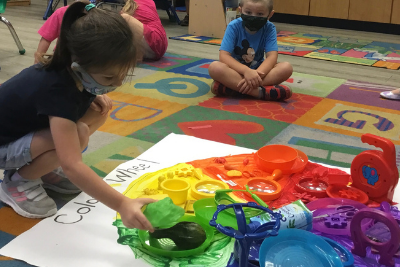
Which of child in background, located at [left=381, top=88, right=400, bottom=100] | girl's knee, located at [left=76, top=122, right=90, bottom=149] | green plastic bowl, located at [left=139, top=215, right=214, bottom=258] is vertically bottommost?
green plastic bowl, located at [left=139, top=215, right=214, bottom=258]

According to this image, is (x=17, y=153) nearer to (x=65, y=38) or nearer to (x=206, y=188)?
(x=65, y=38)

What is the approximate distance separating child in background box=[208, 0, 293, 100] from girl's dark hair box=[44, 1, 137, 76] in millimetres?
936

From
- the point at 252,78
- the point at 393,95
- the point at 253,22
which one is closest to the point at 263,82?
the point at 252,78

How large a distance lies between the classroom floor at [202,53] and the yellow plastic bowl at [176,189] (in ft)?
1.09

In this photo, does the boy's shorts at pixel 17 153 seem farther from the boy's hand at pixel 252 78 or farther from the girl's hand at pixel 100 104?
the boy's hand at pixel 252 78

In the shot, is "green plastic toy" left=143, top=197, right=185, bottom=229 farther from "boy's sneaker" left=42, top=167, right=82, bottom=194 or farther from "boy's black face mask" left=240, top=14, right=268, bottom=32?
"boy's black face mask" left=240, top=14, right=268, bottom=32

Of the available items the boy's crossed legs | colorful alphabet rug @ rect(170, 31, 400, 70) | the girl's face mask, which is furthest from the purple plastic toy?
colorful alphabet rug @ rect(170, 31, 400, 70)

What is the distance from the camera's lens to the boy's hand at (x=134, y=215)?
0.67m

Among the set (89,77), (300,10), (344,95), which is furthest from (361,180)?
(300,10)

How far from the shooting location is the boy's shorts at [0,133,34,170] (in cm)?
86

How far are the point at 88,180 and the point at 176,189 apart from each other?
271mm

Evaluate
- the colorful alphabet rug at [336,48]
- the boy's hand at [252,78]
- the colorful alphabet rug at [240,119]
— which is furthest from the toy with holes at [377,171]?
the colorful alphabet rug at [336,48]

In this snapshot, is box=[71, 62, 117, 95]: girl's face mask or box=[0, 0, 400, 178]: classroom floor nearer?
box=[71, 62, 117, 95]: girl's face mask

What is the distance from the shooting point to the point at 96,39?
70cm
